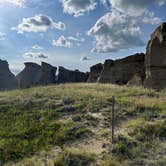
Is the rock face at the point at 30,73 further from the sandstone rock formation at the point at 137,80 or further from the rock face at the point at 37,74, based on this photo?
the sandstone rock formation at the point at 137,80

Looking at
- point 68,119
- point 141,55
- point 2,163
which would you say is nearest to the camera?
point 2,163

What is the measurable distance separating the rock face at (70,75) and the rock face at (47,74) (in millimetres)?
1799

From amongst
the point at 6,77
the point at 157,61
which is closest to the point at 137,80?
the point at 157,61

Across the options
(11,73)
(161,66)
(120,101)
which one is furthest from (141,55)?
(11,73)

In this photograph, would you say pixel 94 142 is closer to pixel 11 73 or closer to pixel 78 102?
pixel 78 102

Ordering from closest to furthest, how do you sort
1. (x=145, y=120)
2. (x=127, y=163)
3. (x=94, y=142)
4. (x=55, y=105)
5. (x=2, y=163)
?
(x=127, y=163) < (x=2, y=163) < (x=94, y=142) < (x=145, y=120) < (x=55, y=105)

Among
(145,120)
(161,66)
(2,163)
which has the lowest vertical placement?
(2,163)

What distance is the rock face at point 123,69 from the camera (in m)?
33.1

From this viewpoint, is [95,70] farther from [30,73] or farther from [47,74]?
[30,73]

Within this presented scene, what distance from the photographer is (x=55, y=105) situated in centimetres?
1452

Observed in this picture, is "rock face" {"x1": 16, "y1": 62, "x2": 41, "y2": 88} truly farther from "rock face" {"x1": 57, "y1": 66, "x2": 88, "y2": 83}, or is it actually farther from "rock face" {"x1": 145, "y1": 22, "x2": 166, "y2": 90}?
"rock face" {"x1": 145, "y1": 22, "x2": 166, "y2": 90}

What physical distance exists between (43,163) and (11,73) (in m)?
75.0

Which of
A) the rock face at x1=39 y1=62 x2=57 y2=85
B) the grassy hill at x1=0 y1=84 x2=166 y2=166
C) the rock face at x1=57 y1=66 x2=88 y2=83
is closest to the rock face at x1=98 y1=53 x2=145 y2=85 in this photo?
the grassy hill at x1=0 y1=84 x2=166 y2=166

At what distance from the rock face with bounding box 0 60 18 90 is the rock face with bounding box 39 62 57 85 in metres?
12.0
